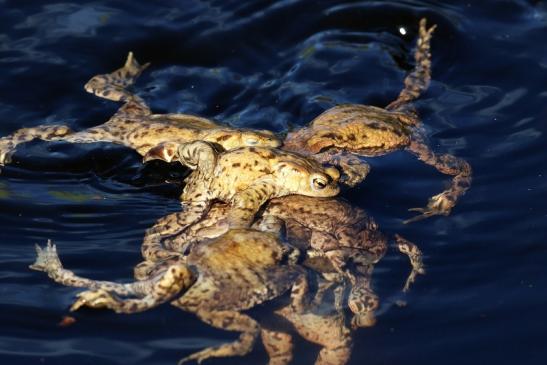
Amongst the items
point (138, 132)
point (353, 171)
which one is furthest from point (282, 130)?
point (138, 132)

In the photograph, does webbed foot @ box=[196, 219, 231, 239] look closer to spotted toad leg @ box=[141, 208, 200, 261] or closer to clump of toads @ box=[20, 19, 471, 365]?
clump of toads @ box=[20, 19, 471, 365]

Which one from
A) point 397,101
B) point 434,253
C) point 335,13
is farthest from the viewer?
point 335,13

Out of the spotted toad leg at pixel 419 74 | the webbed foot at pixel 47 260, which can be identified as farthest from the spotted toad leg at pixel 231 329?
the spotted toad leg at pixel 419 74

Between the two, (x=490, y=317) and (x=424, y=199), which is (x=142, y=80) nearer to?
(x=424, y=199)

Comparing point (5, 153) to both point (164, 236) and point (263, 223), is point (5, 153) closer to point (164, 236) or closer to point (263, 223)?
point (164, 236)

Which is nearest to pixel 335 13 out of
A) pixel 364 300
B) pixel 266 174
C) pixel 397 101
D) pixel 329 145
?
pixel 397 101

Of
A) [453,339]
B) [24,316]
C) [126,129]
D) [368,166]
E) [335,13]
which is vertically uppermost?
[335,13]

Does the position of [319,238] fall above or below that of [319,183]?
below

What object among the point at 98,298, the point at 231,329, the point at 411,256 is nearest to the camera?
the point at 98,298

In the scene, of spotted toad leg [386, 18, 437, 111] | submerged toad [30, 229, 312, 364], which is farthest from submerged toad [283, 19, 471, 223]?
submerged toad [30, 229, 312, 364]
